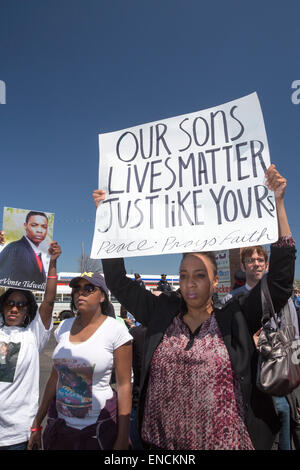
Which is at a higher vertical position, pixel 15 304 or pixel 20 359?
pixel 15 304

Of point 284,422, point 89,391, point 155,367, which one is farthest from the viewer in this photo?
point 284,422

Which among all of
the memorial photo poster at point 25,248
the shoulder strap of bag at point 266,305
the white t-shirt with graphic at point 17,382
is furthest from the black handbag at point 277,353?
the memorial photo poster at point 25,248

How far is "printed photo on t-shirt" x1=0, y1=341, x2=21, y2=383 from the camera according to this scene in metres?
2.38

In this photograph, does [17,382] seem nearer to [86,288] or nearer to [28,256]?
[86,288]

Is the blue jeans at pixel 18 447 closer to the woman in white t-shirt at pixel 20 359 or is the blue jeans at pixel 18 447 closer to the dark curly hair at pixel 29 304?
the woman in white t-shirt at pixel 20 359

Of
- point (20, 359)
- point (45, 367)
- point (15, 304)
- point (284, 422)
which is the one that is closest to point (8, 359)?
point (20, 359)

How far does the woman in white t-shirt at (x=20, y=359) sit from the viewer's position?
7.49 ft

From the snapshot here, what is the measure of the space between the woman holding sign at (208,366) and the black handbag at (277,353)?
58mm

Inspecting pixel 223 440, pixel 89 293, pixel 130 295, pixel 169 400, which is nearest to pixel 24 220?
pixel 89 293

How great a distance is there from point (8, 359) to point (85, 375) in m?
0.70

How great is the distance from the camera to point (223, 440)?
5.14 feet

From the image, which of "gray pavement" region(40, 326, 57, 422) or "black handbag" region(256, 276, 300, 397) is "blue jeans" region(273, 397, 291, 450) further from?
"gray pavement" region(40, 326, 57, 422)

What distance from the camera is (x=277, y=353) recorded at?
65.8 inches
